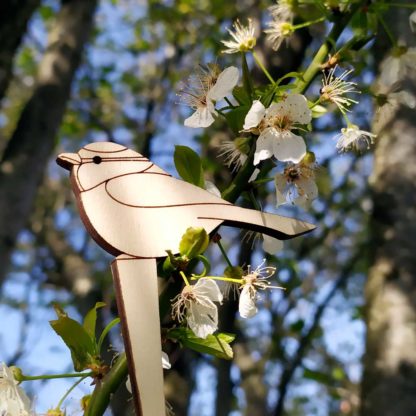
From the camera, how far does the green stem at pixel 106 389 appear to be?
16.5 inches

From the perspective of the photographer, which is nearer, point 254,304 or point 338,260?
point 254,304

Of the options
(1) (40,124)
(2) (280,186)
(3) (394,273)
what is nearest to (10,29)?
(1) (40,124)

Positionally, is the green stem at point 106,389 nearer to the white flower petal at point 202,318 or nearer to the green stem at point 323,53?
the white flower petal at point 202,318

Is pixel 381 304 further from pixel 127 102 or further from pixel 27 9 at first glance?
pixel 127 102

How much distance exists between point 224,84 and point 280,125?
63 millimetres

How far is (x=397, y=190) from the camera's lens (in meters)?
1.41

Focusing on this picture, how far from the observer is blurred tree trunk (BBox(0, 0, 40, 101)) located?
1.81 m

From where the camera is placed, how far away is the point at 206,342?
443 millimetres

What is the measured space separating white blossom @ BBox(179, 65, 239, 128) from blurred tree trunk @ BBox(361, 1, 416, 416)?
66 cm

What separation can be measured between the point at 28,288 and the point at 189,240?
3.42 meters

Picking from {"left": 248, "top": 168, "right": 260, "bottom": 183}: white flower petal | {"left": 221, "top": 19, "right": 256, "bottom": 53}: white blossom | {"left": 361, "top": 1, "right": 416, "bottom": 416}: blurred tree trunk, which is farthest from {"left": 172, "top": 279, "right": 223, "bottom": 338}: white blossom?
{"left": 361, "top": 1, "right": 416, "bottom": 416}: blurred tree trunk

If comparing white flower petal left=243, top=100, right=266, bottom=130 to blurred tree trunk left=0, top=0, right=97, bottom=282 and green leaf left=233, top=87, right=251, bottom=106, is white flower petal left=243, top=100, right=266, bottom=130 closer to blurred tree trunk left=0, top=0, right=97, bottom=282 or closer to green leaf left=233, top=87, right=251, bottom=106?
green leaf left=233, top=87, right=251, bottom=106

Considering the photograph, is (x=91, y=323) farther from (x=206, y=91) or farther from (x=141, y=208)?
(x=206, y=91)

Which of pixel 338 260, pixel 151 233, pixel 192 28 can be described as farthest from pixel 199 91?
pixel 338 260
